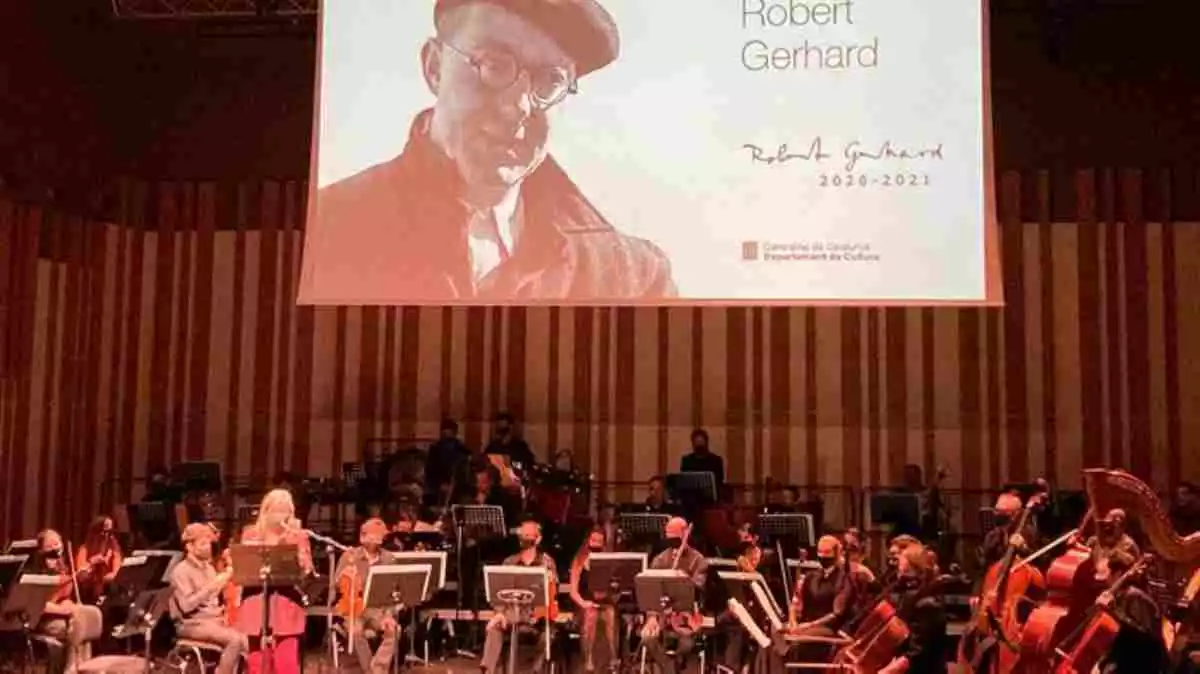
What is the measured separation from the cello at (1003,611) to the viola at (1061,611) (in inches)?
9.1

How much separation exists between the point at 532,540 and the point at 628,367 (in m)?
4.85

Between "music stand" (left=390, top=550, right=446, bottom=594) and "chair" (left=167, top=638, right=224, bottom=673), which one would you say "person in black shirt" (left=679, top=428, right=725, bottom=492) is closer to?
"music stand" (left=390, top=550, right=446, bottom=594)

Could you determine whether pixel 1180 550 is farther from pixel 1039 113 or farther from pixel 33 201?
pixel 33 201

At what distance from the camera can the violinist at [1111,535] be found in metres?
7.04

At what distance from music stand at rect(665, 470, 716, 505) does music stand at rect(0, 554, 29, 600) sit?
18.1 feet

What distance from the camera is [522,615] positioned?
31.7 feet

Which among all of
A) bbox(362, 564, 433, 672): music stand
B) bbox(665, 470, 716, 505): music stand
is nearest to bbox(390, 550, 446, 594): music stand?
bbox(362, 564, 433, 672): music stand

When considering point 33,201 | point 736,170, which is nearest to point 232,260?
point 33,201

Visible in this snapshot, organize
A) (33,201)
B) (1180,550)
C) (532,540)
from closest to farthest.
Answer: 1. (1180,550)
2. (532,540)
3. (33,201)

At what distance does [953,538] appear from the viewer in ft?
42.3

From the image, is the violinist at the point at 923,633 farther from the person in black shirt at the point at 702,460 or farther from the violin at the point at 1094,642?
the person in black shirt at the point at 702,460

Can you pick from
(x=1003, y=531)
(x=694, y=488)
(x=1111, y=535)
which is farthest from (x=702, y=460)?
(x=1111, y=535)
